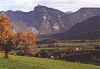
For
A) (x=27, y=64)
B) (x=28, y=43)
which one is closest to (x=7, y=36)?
(x=28, y=43)

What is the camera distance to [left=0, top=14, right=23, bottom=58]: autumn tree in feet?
122

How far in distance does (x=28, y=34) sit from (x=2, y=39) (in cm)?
1181

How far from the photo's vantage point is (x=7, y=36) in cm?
3756

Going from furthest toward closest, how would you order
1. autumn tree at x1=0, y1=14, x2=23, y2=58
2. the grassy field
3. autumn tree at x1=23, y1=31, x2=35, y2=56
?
autumn tree at x1=23, y1=31, x2=35, y2=56
autumn tree at x1=0, y1=14, x2=23, y2=58
the grassy field

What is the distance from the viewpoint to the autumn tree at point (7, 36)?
37.3 m

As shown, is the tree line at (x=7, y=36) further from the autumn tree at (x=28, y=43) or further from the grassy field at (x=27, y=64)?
the autumn tree at (x=28, y=43)

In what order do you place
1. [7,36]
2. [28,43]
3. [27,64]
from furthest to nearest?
[28,43], [7,36], [27,64]

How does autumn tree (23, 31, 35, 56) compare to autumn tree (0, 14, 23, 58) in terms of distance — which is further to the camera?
autumn tree (23, 31, 35, 56)

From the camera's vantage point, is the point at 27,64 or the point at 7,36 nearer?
the point at 27,64

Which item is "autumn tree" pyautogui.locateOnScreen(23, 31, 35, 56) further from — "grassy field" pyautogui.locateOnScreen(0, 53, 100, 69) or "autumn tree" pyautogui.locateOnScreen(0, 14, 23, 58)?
"autumn tree" pyautogui.locateOnScreen(0, 14, 23, 58)

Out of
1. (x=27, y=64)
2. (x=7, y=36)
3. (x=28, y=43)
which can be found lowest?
(x=27, y=64)

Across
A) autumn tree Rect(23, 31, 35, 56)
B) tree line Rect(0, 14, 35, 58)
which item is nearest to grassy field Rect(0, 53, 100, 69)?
tree line Rect(0, 14, 35, 58)

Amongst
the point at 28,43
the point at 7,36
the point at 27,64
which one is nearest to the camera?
the point at 27,64

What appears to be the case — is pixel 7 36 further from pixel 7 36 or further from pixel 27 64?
pixel 27 64
